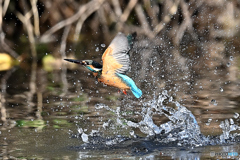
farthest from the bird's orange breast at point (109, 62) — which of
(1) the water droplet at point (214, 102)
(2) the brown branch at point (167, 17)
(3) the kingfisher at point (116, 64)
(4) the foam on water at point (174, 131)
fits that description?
(2) the brown branch at point (167, 17)

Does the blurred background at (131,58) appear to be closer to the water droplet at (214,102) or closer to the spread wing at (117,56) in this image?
the water droplet at (214,102)

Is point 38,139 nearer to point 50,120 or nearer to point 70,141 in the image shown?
point 70,141

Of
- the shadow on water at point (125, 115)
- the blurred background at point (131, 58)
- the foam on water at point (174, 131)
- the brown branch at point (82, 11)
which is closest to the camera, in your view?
the shadow on water at point (125, 115)

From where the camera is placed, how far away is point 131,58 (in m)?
6.90

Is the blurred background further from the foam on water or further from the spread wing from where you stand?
the spread wing

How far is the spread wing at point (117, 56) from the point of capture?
3714 mm

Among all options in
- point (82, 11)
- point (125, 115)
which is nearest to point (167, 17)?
point (82, 11)

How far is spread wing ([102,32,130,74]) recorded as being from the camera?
3714mm

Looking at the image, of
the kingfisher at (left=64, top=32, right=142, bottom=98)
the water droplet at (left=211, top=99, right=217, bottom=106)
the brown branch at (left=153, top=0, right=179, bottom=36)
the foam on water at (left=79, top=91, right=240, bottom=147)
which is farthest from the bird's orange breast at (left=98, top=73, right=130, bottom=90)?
the brown branch at (left=153, top=0, right=179, bottom=36)

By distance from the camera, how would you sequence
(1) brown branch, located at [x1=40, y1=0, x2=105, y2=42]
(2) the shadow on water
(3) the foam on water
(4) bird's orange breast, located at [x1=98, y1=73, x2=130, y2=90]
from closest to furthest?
1. (2) the shadow on water
2. (3) the foam on water
3. (4) bird's orange breast, located at [x1=98, y1=73, x2=130, y2=90]
4. (1) brown branch, located at [x1=40, y1=0, x2=105, y2=42]

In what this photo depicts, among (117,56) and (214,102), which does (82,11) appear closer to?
(214,102)

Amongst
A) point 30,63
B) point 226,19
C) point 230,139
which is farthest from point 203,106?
point 226,19

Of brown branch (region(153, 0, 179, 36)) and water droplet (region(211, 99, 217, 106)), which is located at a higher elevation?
brown branch (region(153, 0, 179, 36))

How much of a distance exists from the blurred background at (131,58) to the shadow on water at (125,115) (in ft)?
0.04
